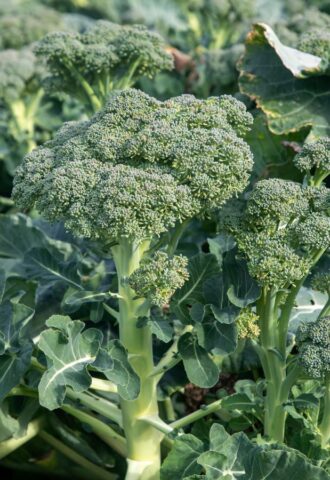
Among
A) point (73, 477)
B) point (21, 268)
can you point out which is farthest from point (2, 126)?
point (73, 477)

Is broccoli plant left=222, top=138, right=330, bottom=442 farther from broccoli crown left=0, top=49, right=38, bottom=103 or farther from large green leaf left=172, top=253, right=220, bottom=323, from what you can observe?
broccoli crown left=0, top=49, right=38, bottom=103

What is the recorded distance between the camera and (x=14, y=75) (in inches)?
141

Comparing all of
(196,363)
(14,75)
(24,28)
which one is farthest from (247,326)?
(24,28)

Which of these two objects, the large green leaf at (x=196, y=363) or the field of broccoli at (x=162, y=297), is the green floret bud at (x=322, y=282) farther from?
the large green leaf at (x=196, y=363)

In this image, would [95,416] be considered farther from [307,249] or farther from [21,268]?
[307,249]

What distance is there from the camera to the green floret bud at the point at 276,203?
187cm

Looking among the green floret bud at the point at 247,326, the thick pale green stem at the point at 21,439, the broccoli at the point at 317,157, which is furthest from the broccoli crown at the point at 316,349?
the thick pale green stem at the point at 21,439

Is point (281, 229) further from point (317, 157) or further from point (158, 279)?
point (158, 279)

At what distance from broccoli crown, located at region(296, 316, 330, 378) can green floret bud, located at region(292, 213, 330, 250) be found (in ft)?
0.58

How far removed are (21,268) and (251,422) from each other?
85 cm

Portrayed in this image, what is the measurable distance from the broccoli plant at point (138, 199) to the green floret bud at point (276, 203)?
58 millimetres

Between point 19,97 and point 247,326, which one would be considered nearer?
point 247,326

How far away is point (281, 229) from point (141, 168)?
34 cm

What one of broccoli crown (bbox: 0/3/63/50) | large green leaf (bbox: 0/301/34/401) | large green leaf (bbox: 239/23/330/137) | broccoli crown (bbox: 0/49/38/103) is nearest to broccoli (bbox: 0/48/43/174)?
broccoli crown (bbox: 0/49/38/103)
